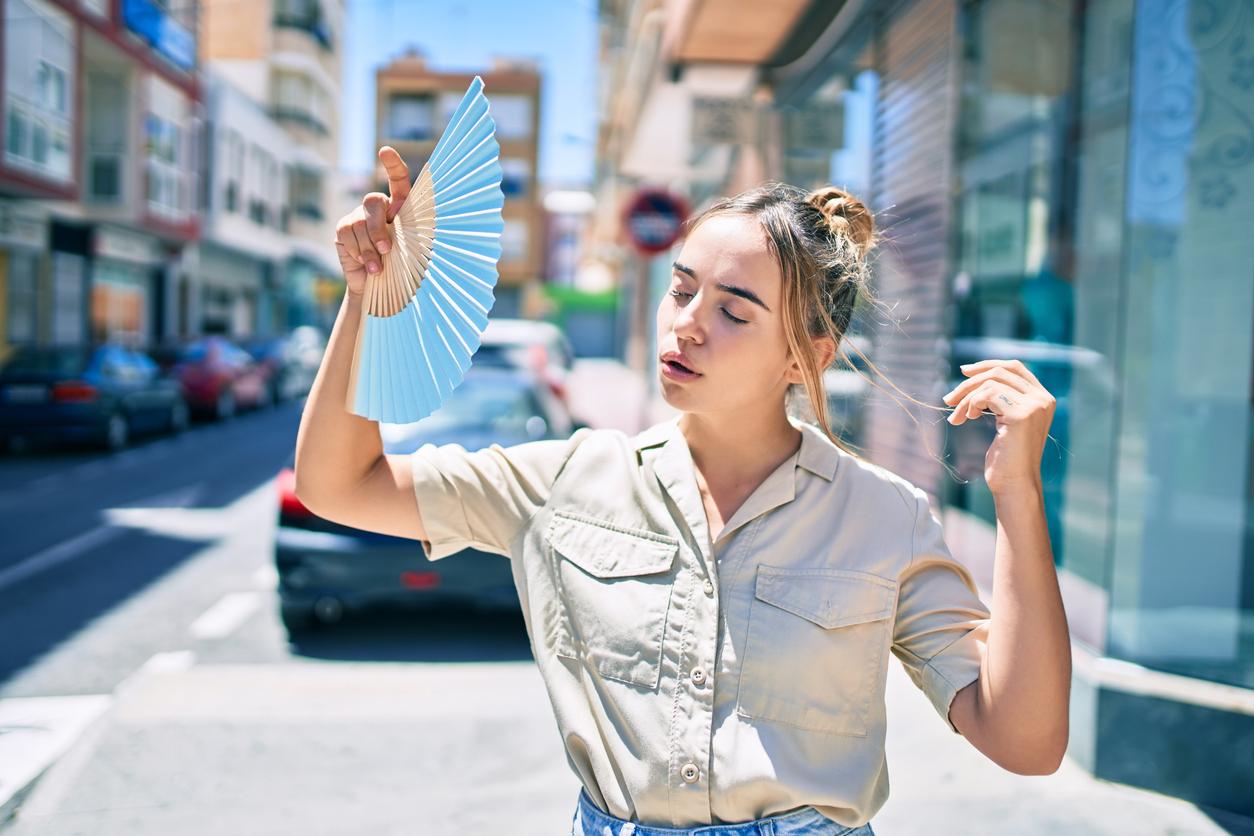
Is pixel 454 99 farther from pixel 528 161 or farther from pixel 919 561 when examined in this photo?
pixel 919 561

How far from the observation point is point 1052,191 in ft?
17.3

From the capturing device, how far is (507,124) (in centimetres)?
5222

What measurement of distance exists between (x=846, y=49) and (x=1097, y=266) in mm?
3494

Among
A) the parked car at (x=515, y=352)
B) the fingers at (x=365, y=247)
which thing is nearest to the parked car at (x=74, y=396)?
the parked car at (x=515, y=352)

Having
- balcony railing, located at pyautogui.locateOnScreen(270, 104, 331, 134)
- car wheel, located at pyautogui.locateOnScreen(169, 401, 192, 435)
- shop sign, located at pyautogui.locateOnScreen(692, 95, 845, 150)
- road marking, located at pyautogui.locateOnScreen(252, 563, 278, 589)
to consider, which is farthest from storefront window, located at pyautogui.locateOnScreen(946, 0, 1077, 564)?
balcony railing, located at pyautogui.locateOnScreen(270, 104, 331, 134)

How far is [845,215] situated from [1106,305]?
3413 millimetres

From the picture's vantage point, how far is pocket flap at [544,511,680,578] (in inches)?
58.0

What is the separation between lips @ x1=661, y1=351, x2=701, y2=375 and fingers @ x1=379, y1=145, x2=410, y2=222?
0.43 m

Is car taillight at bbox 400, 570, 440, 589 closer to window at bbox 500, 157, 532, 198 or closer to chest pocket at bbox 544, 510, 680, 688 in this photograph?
chest pocket at bbox 544, 510, 680, 688

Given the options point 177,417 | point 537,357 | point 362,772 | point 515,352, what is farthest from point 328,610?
point 177,417

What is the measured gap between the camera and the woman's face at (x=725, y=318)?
58.5 inches

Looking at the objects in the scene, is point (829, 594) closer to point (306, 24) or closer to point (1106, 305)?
point (1106, 305)

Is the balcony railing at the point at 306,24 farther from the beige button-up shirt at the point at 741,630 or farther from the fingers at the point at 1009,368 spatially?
the fingers at the point at 1009,368

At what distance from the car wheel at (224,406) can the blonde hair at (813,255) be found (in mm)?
17671
